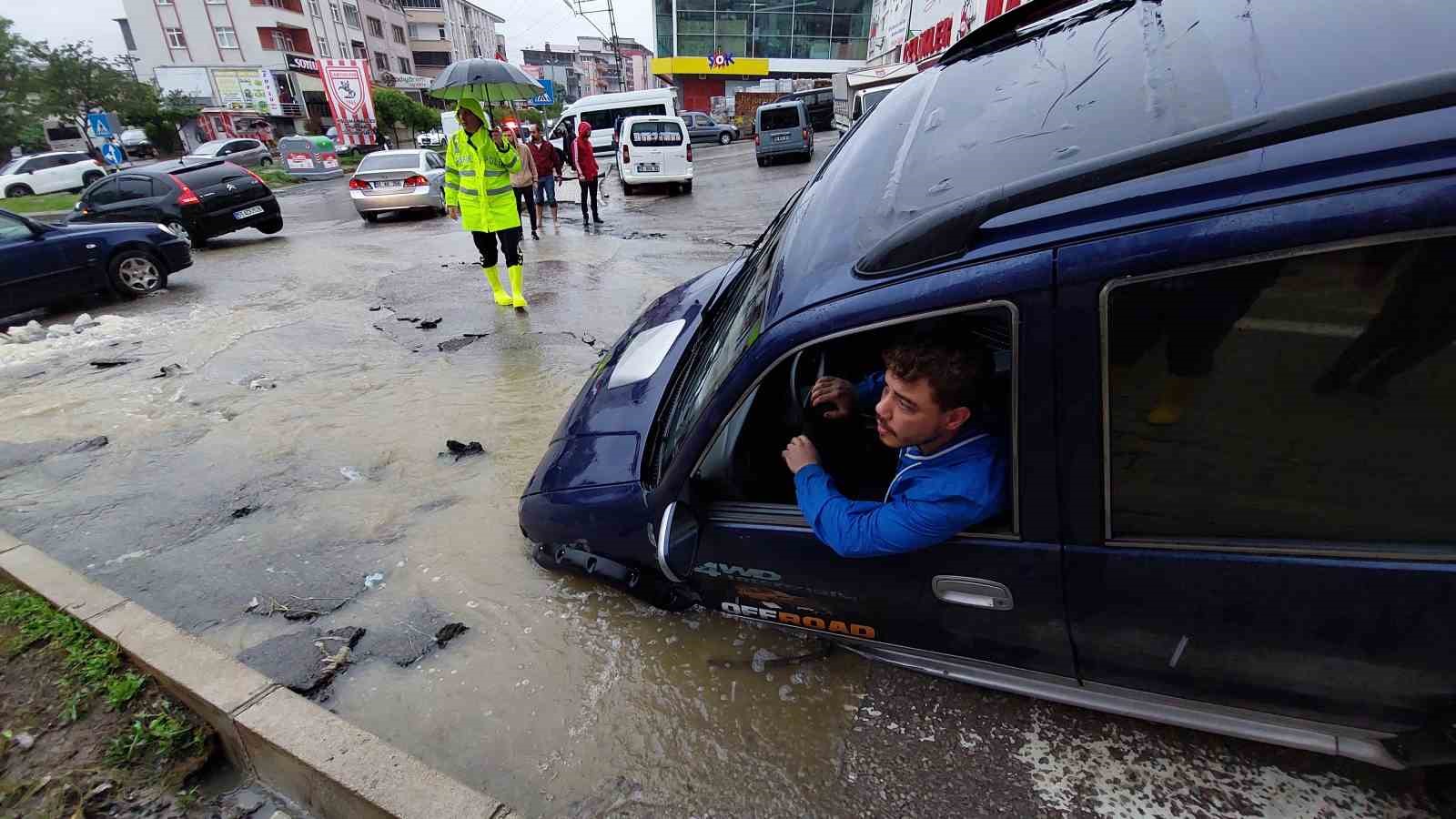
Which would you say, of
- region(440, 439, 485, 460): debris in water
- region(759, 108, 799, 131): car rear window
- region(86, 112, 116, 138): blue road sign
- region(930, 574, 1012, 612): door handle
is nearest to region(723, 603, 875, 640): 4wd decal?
Result: region(930, 574, 1012, 612): door handle

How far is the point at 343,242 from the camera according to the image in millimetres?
12039

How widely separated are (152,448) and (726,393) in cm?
462

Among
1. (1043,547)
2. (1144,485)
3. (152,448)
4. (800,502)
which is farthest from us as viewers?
(152,448)

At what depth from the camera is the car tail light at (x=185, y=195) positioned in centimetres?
1136

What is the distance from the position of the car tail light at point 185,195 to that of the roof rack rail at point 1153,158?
538 inches

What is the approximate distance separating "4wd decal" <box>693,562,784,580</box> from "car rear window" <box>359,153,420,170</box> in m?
14.2

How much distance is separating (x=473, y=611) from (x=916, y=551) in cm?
201

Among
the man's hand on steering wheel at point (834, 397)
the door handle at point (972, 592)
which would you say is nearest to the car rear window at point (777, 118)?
the man's hand on steering wheel at point (834, 397)

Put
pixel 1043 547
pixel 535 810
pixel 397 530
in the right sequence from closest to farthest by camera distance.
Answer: pixel 1043 547, pixel 535 810, pixel 397 530

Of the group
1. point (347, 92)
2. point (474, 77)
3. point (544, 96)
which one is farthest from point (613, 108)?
point (347, 92)

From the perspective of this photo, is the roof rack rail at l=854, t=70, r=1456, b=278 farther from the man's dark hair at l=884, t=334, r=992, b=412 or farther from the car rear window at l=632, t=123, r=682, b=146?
the car rear window at l=632, t=123, r=682, b=146

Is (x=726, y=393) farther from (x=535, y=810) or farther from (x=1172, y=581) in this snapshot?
(x=535, y=810)

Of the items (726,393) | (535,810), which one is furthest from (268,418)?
(726,393)

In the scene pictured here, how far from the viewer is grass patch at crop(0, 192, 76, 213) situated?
19.4m
